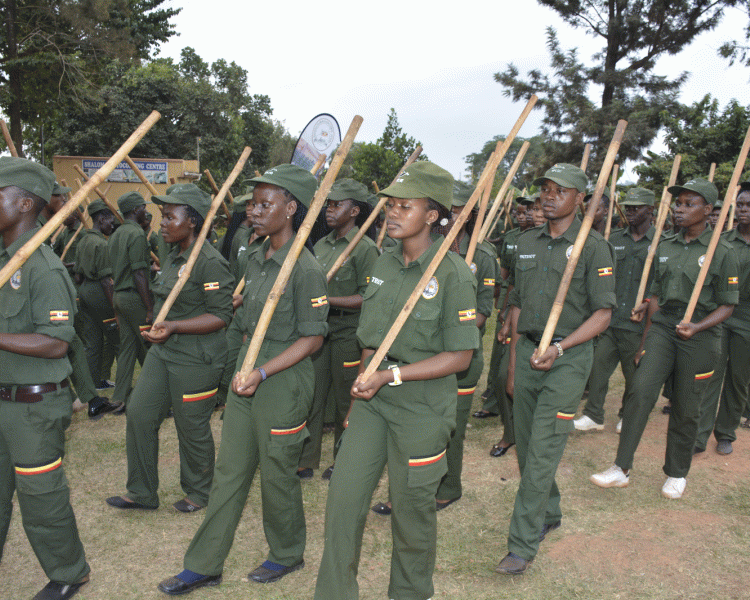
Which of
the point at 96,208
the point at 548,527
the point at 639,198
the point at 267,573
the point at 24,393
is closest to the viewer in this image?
the point at 24,393

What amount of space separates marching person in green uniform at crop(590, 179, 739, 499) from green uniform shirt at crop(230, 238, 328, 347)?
9.38 feet

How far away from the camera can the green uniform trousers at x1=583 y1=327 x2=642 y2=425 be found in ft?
21.2

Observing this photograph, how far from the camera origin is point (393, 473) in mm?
3117

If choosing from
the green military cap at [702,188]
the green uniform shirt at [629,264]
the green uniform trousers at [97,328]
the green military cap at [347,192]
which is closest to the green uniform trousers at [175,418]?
the green military cap at [347,192]

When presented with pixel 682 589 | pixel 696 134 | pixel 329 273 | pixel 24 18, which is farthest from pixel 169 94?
pixel 682 589

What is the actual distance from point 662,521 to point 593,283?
6.52 ft

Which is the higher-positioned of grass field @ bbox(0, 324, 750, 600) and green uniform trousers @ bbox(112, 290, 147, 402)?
green uniform trousers @ bbox(112, 290, 147, 402)

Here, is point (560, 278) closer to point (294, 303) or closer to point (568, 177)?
point (568, 177)

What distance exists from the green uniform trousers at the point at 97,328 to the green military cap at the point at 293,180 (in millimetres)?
4590

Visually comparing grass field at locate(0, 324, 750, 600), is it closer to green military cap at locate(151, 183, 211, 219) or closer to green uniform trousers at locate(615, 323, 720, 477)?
green uniform trousers at locate(615, 323, 720, 477)

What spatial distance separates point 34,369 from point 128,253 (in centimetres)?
342

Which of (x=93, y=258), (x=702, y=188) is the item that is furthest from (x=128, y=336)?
(x=702, y=188)

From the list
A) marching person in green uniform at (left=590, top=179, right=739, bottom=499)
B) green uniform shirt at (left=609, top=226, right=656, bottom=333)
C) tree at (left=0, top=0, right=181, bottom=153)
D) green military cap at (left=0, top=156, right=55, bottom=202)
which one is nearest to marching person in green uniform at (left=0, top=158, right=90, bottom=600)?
green military cap at (left=0, top=156, right=55, bottom=202)

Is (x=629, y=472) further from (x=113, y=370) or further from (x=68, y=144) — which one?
(x=68, y=144)
